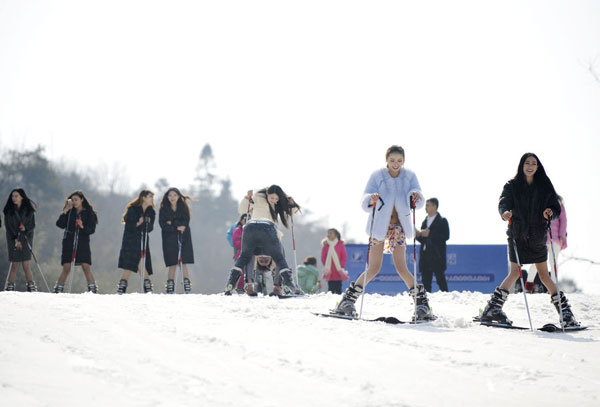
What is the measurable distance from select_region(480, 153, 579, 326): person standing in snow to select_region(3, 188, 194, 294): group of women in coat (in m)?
6.19

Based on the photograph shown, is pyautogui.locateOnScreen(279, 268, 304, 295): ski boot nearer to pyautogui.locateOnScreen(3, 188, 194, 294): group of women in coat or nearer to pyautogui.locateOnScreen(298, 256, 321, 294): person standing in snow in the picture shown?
pyautogui.locateOnScreen(3, 188, 194, 294): group of women in coat

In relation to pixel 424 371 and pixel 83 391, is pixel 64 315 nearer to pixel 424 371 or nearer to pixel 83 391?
pixel 83 391

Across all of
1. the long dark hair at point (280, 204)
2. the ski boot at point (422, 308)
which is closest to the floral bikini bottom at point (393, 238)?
the ski boot at point (422, 308)

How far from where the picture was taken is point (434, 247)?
12484 mm

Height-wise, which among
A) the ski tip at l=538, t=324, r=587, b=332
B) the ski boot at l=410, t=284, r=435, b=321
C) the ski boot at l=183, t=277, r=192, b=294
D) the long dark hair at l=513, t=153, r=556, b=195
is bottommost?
the ski tip at l=538, t=324, r=587, b=332

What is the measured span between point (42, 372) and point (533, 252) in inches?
197

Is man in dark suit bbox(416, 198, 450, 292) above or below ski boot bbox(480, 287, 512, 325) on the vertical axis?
above

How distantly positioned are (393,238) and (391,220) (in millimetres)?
208

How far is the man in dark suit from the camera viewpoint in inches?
490

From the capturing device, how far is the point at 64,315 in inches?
228

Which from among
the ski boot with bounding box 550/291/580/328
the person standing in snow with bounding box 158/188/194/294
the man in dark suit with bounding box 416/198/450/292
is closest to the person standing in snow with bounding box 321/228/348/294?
the man in dark suit with bounding box 416/198/450/292

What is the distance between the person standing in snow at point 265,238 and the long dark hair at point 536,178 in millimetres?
3738

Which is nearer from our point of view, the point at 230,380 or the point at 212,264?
the point at 230,380

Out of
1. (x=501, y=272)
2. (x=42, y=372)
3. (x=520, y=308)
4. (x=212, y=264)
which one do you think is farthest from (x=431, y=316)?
(x=212, y=264)
